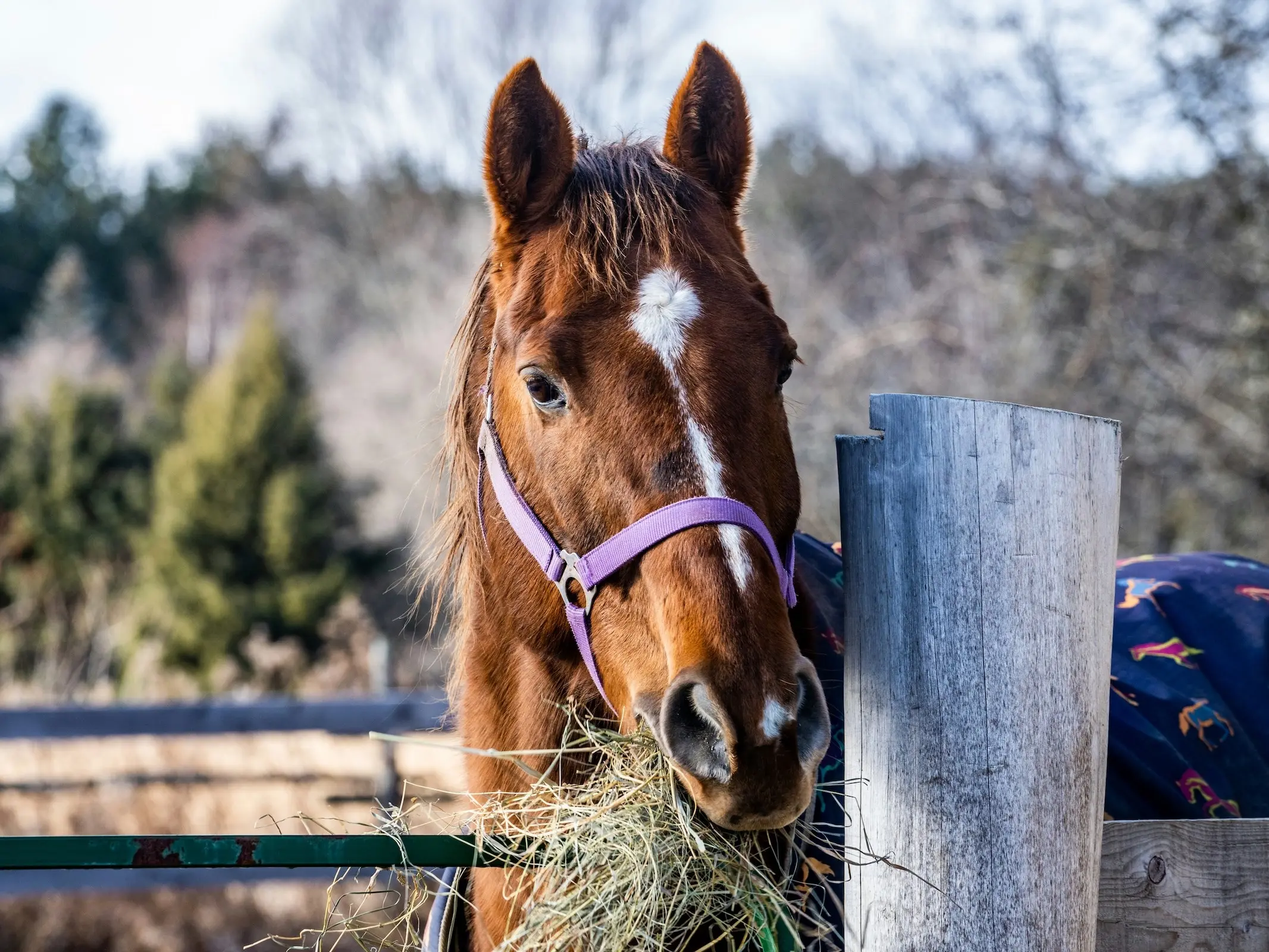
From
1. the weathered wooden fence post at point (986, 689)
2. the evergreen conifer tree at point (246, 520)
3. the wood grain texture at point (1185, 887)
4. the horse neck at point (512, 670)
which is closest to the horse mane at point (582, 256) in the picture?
the horse neck at point (512, 670)

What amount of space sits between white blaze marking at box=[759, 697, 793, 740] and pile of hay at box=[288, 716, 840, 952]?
0.61ft

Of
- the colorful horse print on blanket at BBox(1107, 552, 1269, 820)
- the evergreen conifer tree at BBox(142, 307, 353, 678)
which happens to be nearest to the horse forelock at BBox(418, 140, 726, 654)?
the colorful horse print on blanket at BBox(1107, 552, 1269, 820)

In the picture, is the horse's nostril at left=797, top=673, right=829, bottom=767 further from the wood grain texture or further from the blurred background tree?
the blurred background tree

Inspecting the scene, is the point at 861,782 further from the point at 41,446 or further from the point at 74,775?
the point at 41,446

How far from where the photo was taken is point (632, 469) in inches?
61.3

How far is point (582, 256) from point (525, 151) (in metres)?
0.29

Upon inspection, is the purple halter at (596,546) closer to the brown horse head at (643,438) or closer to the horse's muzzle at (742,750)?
the brown horse head at (643,438)

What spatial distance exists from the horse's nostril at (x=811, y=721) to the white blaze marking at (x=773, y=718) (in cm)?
3

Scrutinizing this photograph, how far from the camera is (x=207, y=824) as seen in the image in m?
6.43

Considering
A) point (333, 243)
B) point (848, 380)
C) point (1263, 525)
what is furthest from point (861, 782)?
point (333, 243)

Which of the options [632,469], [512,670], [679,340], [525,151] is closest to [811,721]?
[632,469]

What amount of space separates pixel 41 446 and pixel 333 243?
14.7 meters

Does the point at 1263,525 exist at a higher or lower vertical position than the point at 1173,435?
lower

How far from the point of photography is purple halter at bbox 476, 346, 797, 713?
1.48m
